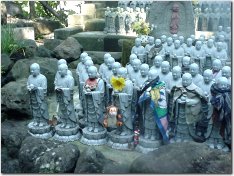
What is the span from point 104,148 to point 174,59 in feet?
13.1

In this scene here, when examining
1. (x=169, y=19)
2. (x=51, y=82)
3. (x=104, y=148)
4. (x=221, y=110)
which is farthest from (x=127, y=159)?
(x=169, y=19)

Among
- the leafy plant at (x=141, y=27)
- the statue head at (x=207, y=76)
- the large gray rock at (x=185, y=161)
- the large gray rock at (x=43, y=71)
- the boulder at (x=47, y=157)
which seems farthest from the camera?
the leafy plant at (x=141, y=27)

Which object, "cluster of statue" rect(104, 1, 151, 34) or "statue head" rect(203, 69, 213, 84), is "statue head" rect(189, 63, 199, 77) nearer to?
"statue head" rect(203, 69, 213, 84)

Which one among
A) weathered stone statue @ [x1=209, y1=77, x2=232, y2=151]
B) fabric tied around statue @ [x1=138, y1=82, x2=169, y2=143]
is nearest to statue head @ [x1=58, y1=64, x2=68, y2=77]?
fabric tied around statue @ [x1=138, y1=82, x2=169, y2=143]

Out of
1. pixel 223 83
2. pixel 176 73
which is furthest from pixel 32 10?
pixel 223 83

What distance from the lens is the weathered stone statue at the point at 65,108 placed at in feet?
20.2

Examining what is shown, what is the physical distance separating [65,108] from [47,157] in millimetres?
1250

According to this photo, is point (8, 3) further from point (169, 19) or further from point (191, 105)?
point (191, 105)

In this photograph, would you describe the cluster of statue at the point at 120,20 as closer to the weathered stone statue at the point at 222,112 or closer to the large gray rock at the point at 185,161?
the weathered stone statue at the point at 222,112

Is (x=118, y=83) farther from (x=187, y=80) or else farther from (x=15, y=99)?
(x=15, y=99)

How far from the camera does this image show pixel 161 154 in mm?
4887

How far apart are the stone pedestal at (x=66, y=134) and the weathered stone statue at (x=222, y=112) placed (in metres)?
2.39

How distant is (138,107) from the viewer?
19.5 ft

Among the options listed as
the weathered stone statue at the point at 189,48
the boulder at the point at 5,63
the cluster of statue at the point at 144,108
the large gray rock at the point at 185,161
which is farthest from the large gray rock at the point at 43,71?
the large gray rock at the point at 185,161
